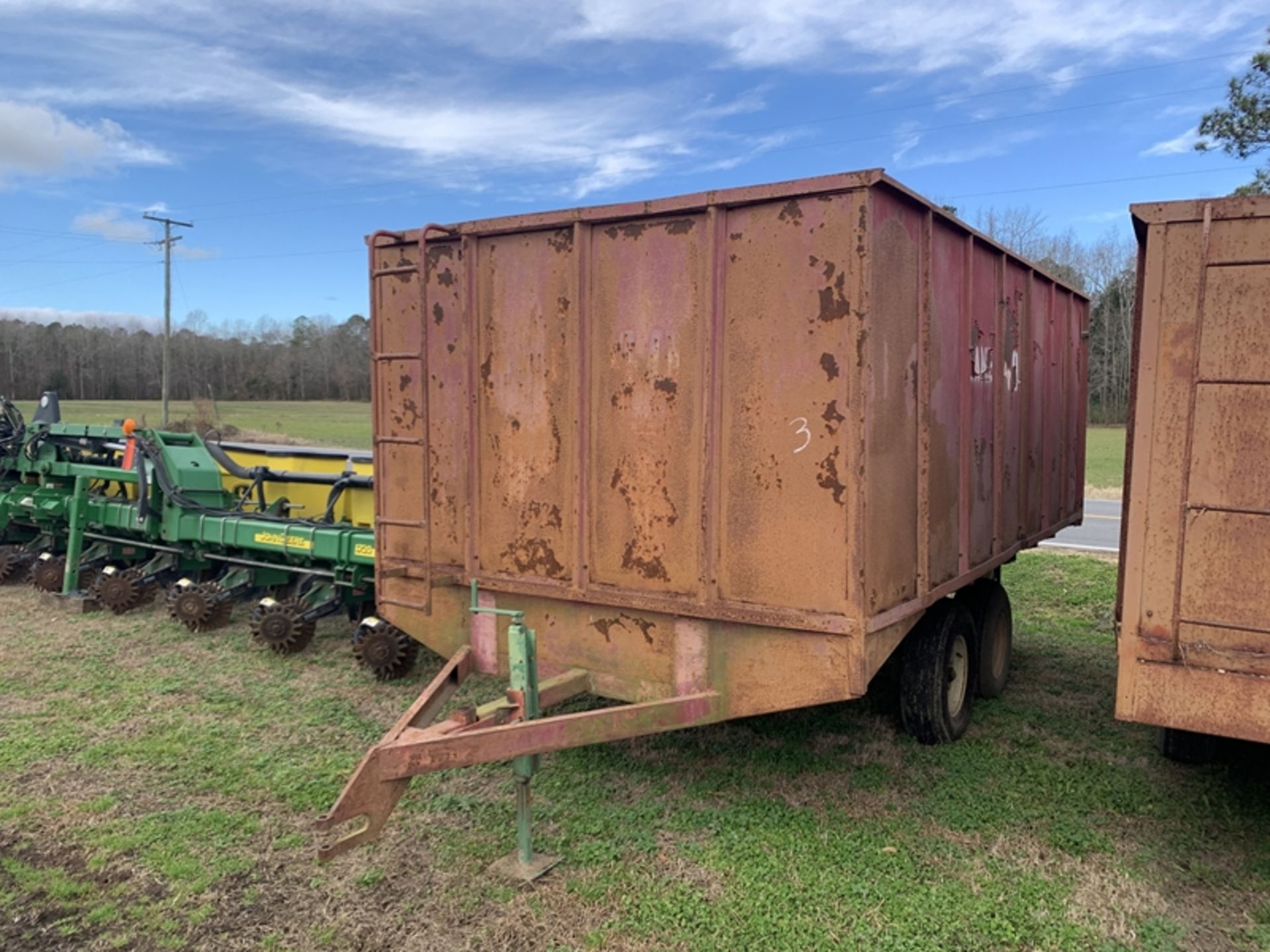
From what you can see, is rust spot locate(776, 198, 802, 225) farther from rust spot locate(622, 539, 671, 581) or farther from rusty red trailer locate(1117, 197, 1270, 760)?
rust spot locate(622, 539, 671, 581)

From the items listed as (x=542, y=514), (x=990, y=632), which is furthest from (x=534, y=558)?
(x=990, y=632)

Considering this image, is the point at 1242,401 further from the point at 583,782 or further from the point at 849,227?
the point at 583,782

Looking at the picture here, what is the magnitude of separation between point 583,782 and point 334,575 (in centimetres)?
326

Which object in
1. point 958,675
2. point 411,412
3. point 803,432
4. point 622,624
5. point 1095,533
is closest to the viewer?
point 803,432

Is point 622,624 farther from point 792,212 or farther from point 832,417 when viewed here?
point 792,212

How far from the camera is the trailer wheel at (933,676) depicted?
492 centimetres

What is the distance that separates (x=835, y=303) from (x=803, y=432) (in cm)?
52

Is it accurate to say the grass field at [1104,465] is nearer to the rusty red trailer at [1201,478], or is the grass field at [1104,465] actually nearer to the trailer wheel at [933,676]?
the trailer wheel at [933,676]

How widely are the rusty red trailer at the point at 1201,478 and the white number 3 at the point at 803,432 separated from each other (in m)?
1.20

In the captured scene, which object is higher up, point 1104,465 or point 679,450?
point 679,450

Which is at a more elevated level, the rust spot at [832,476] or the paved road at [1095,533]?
the rust spot at [832,476]

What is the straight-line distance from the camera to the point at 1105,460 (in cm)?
2597

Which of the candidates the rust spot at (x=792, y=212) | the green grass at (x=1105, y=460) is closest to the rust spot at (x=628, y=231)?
the rust spot at (x=792, y=212)

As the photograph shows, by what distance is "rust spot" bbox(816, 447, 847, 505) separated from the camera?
357 cm
